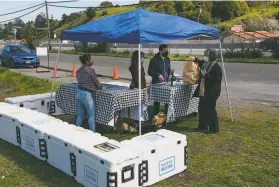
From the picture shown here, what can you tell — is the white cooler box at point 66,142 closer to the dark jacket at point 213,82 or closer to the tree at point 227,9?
the dark jacket at point 213,82

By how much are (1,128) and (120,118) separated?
2554mm

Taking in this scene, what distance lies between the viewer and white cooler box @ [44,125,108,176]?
5.07m

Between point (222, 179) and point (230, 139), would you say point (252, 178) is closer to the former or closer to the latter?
point (222, 179)

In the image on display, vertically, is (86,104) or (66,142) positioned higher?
(86,104)

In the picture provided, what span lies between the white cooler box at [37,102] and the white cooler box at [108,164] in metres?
4.21

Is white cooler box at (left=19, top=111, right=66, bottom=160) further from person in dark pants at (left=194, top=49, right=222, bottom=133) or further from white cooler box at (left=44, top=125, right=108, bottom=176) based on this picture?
person in dark pants at (left=194, top=49, right=222, bottom=133)

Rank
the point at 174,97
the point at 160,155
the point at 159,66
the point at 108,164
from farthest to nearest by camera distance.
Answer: the point at 159,66
the point at 174,97
the point at 160,155
the point at 108,164

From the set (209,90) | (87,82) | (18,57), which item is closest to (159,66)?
(209,90)

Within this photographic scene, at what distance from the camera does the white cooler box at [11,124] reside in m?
6.60

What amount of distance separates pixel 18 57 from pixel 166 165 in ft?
63.9

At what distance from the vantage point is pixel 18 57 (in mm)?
22375

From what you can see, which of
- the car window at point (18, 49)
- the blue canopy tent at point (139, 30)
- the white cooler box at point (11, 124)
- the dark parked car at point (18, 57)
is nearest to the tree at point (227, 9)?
the car window at point (18, 49)

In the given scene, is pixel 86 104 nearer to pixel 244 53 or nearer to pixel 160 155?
pixel 160 155

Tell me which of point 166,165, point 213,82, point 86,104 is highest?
point 213,82
